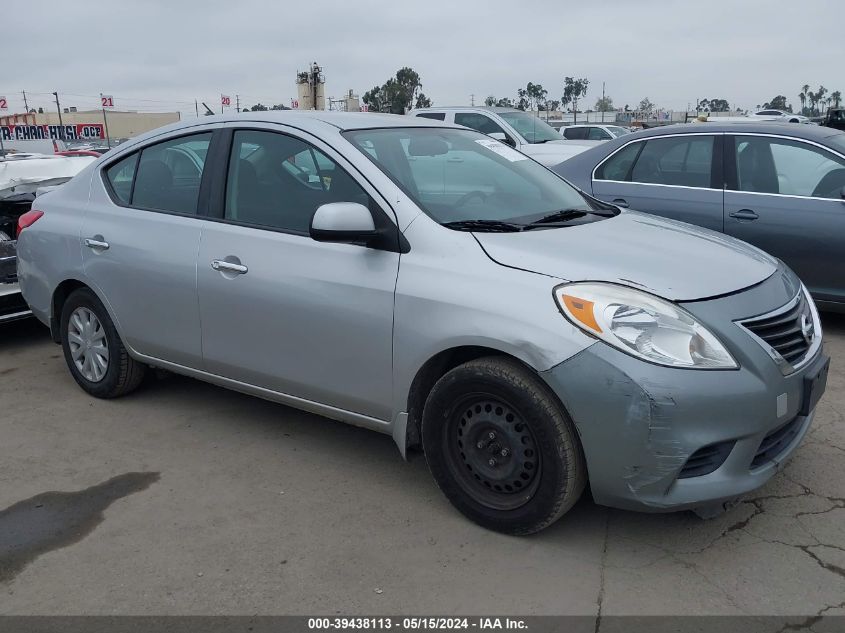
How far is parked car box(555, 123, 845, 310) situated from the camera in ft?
18.8

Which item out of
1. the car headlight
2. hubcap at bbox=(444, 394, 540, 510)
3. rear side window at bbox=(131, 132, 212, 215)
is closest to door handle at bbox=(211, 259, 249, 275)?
rear side window at bbox=(131, 132, 212, 215)

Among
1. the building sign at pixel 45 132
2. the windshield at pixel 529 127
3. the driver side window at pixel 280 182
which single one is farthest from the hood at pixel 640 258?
the building sign at pixel 45 132

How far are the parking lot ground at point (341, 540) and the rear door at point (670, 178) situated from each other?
7.34ft

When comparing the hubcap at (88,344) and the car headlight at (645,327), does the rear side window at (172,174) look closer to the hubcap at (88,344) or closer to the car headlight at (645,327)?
the hubcap at (88,344)

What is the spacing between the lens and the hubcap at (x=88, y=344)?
480cm

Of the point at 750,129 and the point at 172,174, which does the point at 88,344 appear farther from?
the point at 750,129

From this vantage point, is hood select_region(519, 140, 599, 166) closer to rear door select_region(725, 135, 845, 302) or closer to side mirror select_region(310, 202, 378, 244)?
rear door select_region(725, 135, 845, 302)

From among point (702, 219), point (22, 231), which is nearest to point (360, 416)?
point (22, 231)

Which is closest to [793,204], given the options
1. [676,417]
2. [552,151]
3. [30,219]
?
[676,417]

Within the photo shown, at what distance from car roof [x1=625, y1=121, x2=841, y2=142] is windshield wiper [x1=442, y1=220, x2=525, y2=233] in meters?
3.53

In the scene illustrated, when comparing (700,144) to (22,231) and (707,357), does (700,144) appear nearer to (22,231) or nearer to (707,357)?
(707,357)

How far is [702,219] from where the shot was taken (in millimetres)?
6176

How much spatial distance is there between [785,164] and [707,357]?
3.83 m

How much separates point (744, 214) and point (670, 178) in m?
0.73
